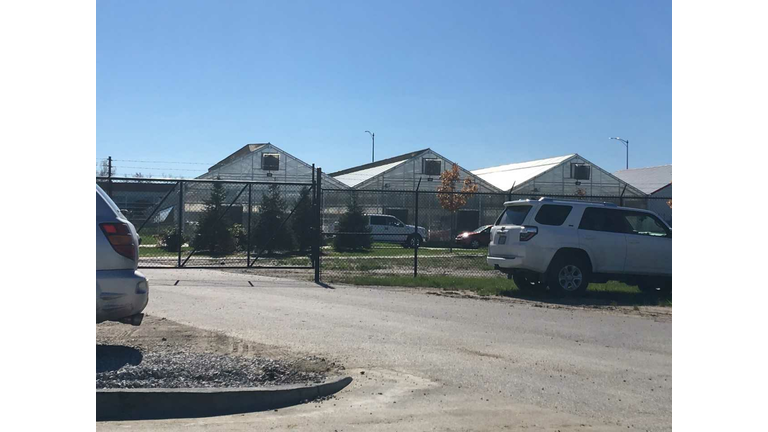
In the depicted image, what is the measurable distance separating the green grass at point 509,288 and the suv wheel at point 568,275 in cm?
20

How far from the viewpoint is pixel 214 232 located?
21500 millimetres

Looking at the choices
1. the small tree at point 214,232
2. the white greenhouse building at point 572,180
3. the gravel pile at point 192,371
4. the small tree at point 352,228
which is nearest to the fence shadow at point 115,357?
the gravel pile at point 192,371

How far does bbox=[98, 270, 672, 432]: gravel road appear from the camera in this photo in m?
5.45

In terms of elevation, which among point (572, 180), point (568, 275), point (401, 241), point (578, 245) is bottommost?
point (568, 275)

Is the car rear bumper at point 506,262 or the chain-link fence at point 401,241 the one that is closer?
the car rear bumper at point 506,262

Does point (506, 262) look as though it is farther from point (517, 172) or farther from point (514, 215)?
point (517, 172)

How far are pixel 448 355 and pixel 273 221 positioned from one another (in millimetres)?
18524

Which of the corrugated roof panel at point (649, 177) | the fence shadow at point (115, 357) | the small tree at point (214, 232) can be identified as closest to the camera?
the fence shadow at point (115, 357)

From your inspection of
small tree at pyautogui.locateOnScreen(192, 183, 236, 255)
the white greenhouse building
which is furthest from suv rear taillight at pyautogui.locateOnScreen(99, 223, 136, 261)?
the white greenhouse building

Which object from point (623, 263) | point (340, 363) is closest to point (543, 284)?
point (623, 263)

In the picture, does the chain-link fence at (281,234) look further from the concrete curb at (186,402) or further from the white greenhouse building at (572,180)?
the white greenhouse building at (572,180)

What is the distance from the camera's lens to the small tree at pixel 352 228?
21.6m

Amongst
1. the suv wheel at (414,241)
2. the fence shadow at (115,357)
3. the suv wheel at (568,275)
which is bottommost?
the fence shadow at (115,357)

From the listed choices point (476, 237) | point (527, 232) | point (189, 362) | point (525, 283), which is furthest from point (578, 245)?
point (476, 237)
